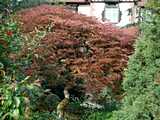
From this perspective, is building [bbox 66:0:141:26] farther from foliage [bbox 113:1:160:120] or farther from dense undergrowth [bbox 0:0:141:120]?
foliage [bbox 113:1:160:120]

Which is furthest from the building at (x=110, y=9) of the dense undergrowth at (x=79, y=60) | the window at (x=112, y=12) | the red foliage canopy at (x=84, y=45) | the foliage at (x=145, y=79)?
the foliage at (x=145, y=79)

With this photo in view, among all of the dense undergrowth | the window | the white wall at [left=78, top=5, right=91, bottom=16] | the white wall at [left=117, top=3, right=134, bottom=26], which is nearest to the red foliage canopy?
the dense undergrowth

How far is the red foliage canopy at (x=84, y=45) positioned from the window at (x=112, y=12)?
11.0m

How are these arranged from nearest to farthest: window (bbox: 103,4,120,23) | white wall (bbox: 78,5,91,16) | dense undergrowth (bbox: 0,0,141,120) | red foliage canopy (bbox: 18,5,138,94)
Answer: dense undergrowth (bbox: 0,0,141,120) < red foliage canopy (bbox: 18,5,138,94) < window (bbox: 103,4,120,23) < white wall (bbox: 78,5,91,16)

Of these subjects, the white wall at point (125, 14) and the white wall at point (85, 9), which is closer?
the white wall at point (125, 14)

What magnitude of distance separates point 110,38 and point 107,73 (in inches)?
68.7

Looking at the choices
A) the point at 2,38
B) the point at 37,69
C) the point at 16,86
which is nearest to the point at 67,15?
the point at 37,69

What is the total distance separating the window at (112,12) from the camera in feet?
108

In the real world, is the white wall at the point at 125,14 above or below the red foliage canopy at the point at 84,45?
below

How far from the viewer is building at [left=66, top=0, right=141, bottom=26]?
3256 cm

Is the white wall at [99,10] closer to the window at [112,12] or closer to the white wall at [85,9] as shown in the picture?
the white wall at [85,9]

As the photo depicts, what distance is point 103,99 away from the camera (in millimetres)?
20516

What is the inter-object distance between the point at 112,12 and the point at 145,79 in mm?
21186

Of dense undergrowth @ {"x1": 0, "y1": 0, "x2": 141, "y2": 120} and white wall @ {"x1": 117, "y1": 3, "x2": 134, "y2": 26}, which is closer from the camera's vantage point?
dense undergrowth @ {"x1": 0, "y1": 0, "x2": 141, "y2": 120}
